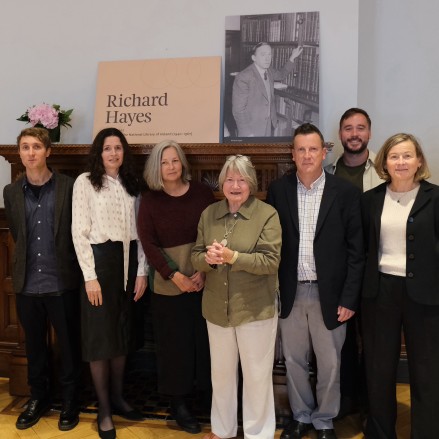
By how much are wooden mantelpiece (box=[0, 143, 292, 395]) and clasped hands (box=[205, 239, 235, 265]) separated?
0.71m

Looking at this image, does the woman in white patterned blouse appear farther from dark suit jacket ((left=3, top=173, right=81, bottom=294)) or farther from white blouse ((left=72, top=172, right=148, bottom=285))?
dark suit jacket ((left=3, top=173, right=81, bottom=294))

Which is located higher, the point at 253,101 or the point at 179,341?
the point at 253,101

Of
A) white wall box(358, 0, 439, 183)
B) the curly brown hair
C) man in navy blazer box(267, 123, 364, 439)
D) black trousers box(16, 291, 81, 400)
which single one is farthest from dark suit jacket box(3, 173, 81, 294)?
white wall box(358, 0, 439, 183)

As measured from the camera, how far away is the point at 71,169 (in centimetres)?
284

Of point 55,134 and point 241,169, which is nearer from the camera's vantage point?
point 241,169

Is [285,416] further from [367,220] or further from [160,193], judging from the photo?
[160,193]

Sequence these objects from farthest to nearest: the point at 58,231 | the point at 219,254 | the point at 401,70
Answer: the point at 401,70 → the point at 58,231 → the point at 219,254

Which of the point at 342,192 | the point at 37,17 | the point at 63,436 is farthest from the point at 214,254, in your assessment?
the point at 37,17

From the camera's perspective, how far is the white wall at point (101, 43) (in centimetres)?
283

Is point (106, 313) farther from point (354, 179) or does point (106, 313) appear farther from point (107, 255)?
point (354, 179)

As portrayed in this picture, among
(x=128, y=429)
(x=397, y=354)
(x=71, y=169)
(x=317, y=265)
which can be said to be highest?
(x=71, y=169)

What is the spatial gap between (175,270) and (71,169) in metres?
1.12

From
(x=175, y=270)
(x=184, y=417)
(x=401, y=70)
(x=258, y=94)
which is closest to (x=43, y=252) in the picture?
(x=175, y=270)

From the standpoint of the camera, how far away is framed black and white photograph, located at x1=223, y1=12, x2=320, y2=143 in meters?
2.83
